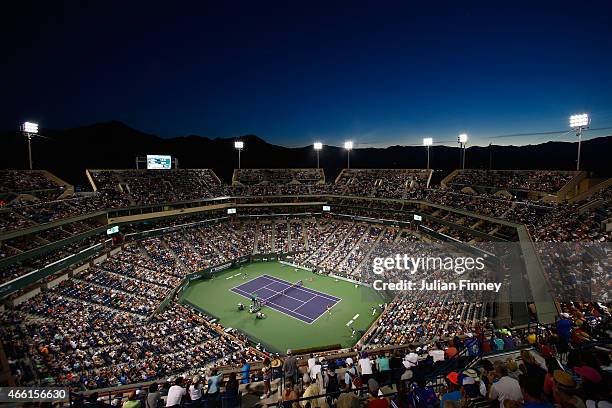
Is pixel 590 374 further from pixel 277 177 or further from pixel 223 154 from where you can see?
pixel 223 154

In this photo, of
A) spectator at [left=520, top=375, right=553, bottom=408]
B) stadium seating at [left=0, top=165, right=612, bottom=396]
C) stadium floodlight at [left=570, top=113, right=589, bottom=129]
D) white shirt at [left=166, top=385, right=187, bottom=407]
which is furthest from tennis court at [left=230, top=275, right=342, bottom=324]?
stadium floodlight at [left=570, top=113, right=589, bottom=129]

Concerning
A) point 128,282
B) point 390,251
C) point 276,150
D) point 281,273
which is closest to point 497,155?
point 276,150

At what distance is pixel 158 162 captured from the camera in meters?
53.0

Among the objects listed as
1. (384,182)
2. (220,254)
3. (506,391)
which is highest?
(384,182)

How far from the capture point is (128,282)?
96.6ft

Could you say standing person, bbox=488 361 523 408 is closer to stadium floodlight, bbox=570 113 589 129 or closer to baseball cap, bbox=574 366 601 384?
baseball cap, bbox=574 366 601 384

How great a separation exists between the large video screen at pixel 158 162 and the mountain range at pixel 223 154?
45.4 metres

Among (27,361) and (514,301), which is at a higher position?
(514,301)

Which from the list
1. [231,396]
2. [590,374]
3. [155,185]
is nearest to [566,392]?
[590,374]

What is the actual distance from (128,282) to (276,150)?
6366 inches

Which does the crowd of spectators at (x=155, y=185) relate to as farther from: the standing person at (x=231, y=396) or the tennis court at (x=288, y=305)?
the standing person at (x=231, y=396)

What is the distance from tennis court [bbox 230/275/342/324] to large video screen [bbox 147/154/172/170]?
2898 centimetres

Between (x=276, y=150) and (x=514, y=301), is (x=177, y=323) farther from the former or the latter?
(x=276, y=150)

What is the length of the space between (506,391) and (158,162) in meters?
56.5
